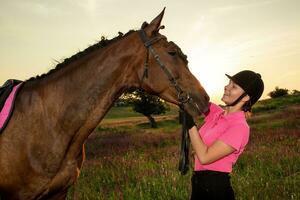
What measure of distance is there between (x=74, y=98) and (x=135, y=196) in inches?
138

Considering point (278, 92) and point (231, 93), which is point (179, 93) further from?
point (278, 92)

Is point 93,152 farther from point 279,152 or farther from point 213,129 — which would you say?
point 213,129

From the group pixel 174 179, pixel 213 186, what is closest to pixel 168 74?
pixel 213 186

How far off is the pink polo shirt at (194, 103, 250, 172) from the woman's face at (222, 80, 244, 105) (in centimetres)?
17

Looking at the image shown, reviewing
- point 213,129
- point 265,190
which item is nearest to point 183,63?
point 213,129

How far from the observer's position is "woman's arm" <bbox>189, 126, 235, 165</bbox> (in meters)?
4.13

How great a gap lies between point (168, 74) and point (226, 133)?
97 centimetres

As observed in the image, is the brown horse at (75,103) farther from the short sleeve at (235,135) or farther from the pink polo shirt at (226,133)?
the short sleeve at (235,135)

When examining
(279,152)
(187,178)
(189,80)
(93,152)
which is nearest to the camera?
(189,80)

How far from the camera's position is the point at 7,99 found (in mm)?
4676

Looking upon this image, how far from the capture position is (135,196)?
7477 mm

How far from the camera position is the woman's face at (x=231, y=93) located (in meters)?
4.39

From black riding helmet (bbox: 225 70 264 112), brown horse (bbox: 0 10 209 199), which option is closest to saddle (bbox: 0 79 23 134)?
brown horse (bbox: 0 10 209 199)

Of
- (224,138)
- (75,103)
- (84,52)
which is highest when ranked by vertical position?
(84,52)
